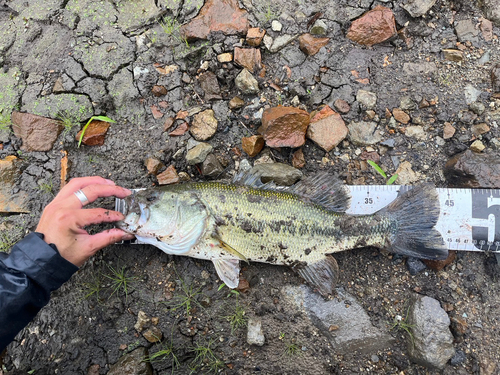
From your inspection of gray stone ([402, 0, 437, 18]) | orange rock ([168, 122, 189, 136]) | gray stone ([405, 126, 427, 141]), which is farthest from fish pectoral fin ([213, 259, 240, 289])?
gray stone ([402, 0, 437, 18])

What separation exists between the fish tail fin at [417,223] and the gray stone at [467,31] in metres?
2.19

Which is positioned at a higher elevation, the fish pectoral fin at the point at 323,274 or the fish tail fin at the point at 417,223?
the fish tail fin at the point at 417,223

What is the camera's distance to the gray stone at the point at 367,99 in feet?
15.0

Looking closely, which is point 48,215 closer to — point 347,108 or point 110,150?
point 110,150

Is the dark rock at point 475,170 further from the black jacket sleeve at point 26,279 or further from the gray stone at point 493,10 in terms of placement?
the black jacket sleeve at point 26,279

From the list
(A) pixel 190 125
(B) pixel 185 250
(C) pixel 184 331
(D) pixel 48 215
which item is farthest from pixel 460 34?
(D) pixel 48 215

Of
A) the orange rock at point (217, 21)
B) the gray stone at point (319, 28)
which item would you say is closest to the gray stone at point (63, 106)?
the orange rock at point (217, 21)

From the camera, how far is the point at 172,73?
15.5 ft

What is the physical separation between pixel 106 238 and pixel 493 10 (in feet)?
18.3

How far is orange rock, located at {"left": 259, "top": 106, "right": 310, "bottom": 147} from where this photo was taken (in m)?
4.28

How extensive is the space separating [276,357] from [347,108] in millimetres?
3167

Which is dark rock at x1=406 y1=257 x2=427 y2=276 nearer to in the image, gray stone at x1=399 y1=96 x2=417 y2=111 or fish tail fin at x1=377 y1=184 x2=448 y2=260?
fish tail fin at x1=377 y1=184 x2=448 y2=260

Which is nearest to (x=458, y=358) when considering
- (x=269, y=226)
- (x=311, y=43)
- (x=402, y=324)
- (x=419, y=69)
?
(x=402, y=324)

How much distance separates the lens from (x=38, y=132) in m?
4.57
